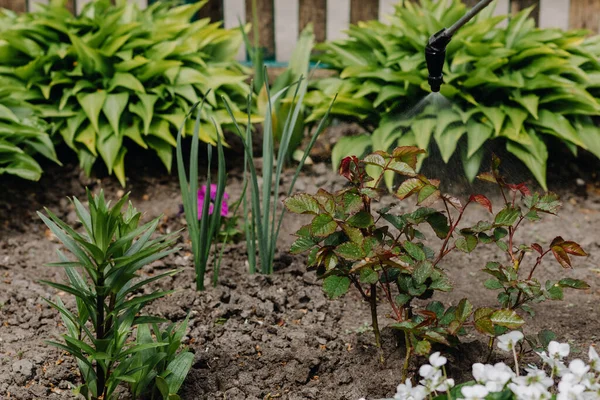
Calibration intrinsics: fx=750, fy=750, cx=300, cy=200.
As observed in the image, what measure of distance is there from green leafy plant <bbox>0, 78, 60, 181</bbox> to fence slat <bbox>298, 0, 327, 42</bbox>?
1.75 m

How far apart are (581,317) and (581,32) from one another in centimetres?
187

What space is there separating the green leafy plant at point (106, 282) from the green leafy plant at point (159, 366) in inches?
0.6

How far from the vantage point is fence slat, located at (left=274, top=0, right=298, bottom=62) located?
260 inches

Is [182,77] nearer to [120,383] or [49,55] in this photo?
[49,55]

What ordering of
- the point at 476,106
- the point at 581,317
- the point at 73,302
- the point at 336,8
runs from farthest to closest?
the point at 336,8 → the point at 476,106 → the point at 73,302 → the point at 581,317

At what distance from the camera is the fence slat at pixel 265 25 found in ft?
14.3

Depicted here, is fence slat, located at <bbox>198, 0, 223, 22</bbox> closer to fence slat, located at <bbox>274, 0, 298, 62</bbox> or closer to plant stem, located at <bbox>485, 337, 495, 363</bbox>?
fence slat, located at <bbox>274, 0, 298, 62</bbox>

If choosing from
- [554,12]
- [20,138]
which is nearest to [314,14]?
[20,138]

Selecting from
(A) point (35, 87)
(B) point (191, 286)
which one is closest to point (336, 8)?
(A) point (35, 87)

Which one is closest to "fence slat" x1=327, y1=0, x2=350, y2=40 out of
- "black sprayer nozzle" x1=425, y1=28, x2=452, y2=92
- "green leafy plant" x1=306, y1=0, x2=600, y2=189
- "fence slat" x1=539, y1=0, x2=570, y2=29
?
"fence slat" x1=539, y1=0, x2=570, y2=29

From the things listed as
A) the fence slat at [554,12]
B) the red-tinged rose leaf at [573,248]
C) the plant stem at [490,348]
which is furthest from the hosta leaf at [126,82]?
the fence slat at [554,12]

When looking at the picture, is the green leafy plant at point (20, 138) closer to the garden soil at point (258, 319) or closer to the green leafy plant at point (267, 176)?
the garden soil at point (258, 319)

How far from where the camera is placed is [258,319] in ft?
7.35

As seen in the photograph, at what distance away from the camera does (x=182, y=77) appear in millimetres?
3332
